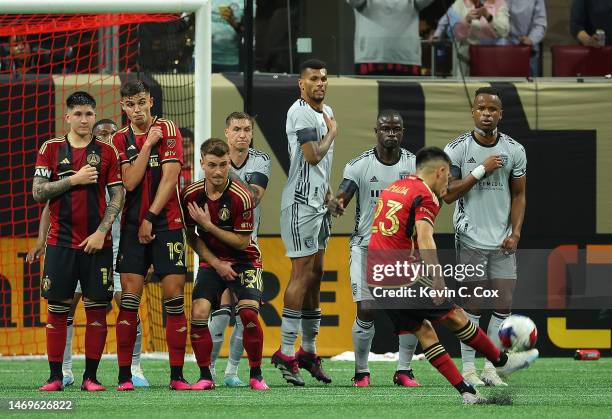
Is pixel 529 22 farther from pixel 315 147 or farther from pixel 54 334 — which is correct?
pixel 54 334

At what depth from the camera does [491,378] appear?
9.98m

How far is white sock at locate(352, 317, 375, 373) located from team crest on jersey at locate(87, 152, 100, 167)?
2.43 metres

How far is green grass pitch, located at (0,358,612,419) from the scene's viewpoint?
7672 millimetres

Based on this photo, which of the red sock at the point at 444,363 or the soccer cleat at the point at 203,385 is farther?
the soccer cleat at the point at 203,385

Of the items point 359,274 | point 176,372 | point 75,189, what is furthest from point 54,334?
point 359,274

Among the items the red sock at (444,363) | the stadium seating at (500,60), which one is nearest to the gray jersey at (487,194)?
the red sock at (444,363)

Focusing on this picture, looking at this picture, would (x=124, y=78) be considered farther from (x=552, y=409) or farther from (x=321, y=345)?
(x=552, y=409)

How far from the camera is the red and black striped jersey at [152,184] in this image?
356 inches

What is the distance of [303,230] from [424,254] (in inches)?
76.7

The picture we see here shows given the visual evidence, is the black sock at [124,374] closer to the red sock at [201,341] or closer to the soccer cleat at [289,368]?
the red sock at [201,341]

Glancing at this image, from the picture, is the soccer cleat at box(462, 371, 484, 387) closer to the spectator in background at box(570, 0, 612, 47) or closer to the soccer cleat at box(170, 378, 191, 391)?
the soccer cleat at box(170, 378, 191, 391)

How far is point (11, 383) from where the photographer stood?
9.84 metres

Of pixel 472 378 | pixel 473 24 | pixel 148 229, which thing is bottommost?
pixel 472 378

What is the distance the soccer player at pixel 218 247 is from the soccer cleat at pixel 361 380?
0.92m
